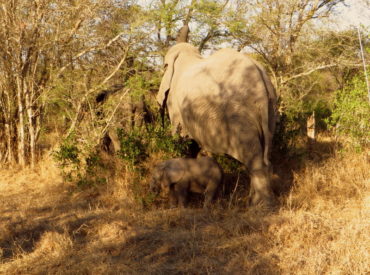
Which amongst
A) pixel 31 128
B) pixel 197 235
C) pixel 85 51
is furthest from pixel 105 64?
pixel 197 235

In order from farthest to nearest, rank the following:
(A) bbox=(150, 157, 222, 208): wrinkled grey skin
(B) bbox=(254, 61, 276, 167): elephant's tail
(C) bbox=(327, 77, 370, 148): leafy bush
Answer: (C) bbox=(327, 77, 370, 148): leafy bush → (A) bbox=(150, 157, 222, 208): wrinkled grey skin → (B) bbox=(254, 61, 276, 167): elephant's tail

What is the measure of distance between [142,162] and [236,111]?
2.19 meters

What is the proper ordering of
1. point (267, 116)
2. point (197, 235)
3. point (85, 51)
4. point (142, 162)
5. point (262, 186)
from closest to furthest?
point (197, 235) < point (267, 116) < point (262, 186) < point (142, 162) < point (85, 51)

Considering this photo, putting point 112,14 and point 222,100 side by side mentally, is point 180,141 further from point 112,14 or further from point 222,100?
point 112,14

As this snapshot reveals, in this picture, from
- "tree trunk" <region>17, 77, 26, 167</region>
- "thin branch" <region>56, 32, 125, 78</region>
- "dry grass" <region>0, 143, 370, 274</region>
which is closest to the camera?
"dry grass" <region>0, 143, 370, 274</region>

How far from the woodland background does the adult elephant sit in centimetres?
60

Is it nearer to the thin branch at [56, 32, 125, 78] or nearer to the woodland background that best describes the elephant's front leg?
the woodland background

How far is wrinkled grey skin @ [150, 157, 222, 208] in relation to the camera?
5.01 m

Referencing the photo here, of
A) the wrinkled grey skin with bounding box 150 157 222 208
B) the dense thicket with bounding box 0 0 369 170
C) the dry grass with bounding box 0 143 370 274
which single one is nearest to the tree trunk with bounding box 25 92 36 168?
the dense thicket with bounding box 0 0 369 170

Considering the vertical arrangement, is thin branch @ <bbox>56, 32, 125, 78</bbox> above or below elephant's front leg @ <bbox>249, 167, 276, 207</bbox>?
above

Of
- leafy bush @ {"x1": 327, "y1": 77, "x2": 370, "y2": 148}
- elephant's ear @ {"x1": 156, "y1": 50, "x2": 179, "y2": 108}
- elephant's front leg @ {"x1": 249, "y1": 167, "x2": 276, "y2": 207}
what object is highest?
elephant's ear @ {"x1": 156, "y1": 50, "x2": 179, "y2": 108}

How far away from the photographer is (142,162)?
6.25 meters

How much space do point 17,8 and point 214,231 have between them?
18.7 ft

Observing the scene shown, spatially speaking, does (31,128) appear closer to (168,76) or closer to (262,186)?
(168,76)
